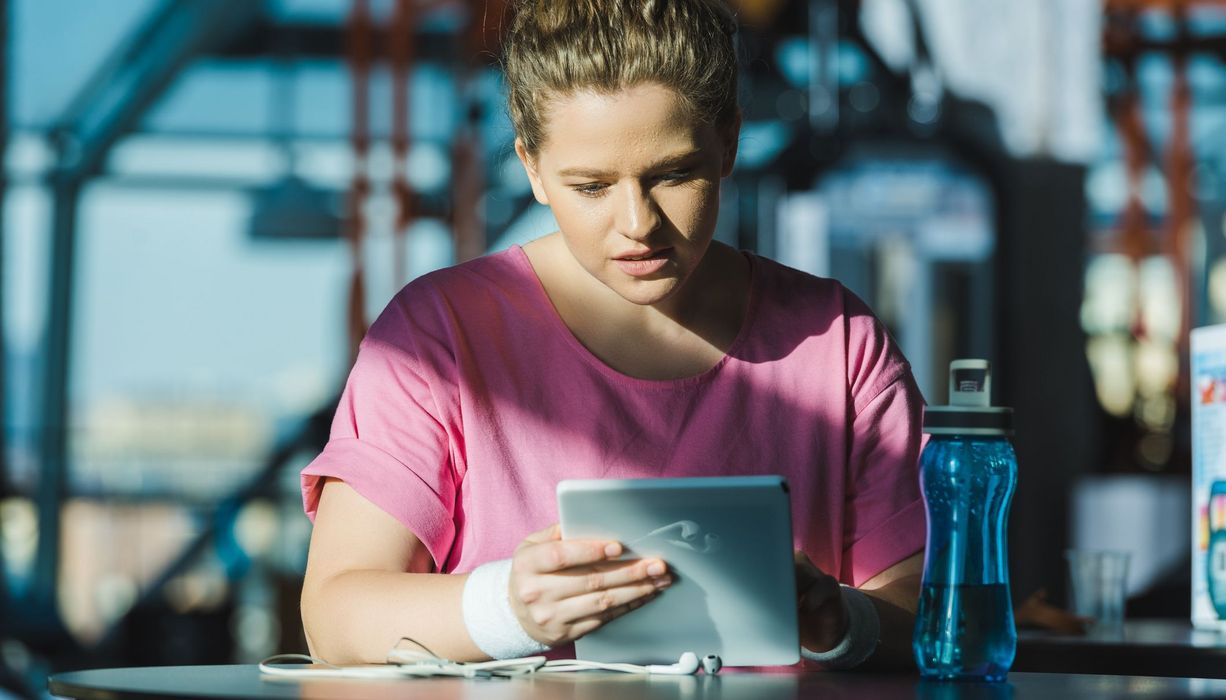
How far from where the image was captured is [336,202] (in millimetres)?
7922

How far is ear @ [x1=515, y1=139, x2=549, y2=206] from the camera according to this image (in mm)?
1627

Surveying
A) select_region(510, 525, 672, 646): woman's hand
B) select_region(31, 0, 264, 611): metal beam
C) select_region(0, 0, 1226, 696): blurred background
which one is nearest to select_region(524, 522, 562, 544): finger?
select_region(510, 525, 672, 646): woman's hand

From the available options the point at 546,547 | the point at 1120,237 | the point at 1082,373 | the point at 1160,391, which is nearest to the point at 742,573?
the point at 546,547

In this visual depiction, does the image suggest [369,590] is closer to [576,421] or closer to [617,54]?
[576,421]

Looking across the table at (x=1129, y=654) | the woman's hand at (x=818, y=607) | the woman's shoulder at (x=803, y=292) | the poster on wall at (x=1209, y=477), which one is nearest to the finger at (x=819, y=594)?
the woman's hand at (x=818, y=607)

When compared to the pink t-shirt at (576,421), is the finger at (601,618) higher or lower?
lower

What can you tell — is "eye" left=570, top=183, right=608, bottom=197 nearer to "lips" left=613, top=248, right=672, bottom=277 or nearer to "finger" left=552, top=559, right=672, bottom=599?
"lips" left=613, top=248, right=672, bottom=277

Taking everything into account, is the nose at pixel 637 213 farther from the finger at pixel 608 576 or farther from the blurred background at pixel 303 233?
the blurred background at pixel 303 233

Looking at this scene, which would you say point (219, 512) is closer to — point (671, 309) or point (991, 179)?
point (991, 179)

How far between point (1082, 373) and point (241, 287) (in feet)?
13.5

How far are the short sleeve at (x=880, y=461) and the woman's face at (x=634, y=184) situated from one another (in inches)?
10.3

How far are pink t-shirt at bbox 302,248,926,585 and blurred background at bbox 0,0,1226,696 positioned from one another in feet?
16.2

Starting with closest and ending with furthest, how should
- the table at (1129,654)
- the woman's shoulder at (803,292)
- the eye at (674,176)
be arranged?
the eye at (674,176), the woman's shoulder at (803,292), the table at (1129,654)

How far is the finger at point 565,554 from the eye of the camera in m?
1.24
